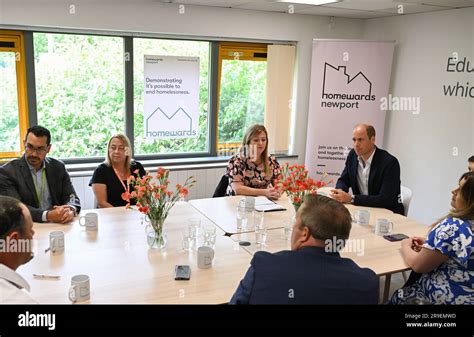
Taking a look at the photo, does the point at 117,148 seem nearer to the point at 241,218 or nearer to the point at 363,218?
the point at 241,218

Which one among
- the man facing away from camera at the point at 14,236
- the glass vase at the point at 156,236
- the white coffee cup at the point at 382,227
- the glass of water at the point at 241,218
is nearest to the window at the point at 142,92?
the glass of water at the point at 241,218

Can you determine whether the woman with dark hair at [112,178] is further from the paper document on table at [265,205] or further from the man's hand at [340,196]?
the man's hand at [340,196]

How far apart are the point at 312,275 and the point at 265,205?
1991 millimetres

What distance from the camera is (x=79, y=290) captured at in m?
2.04

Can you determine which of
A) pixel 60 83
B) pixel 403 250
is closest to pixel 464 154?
pixel 403 250

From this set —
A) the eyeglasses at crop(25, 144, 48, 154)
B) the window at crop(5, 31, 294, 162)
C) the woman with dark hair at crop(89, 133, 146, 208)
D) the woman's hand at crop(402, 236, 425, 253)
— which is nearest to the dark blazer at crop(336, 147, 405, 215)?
the woman's hand at crop(402, 236, 425, 253)

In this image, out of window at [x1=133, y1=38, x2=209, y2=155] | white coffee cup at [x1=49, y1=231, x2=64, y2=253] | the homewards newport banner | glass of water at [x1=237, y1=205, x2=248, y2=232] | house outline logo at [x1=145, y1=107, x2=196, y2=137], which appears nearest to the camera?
white coffee cup at [x1=49, y1=231, x2=64, y2=253]

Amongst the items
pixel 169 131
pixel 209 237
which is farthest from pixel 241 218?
pixel 169 131

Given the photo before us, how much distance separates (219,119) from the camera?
564cm

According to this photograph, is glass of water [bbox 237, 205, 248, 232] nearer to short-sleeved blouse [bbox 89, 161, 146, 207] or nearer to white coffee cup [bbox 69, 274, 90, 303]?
short-sleeved blouse [bbox 89, 161, 146, 207]

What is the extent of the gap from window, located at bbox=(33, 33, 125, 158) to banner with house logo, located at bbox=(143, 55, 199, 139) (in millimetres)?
311

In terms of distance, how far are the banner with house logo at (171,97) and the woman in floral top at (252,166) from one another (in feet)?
4.59

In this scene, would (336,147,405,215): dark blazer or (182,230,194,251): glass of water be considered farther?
Answer: (336,147,405,215): dark blazer

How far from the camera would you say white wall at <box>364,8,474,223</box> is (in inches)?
187
